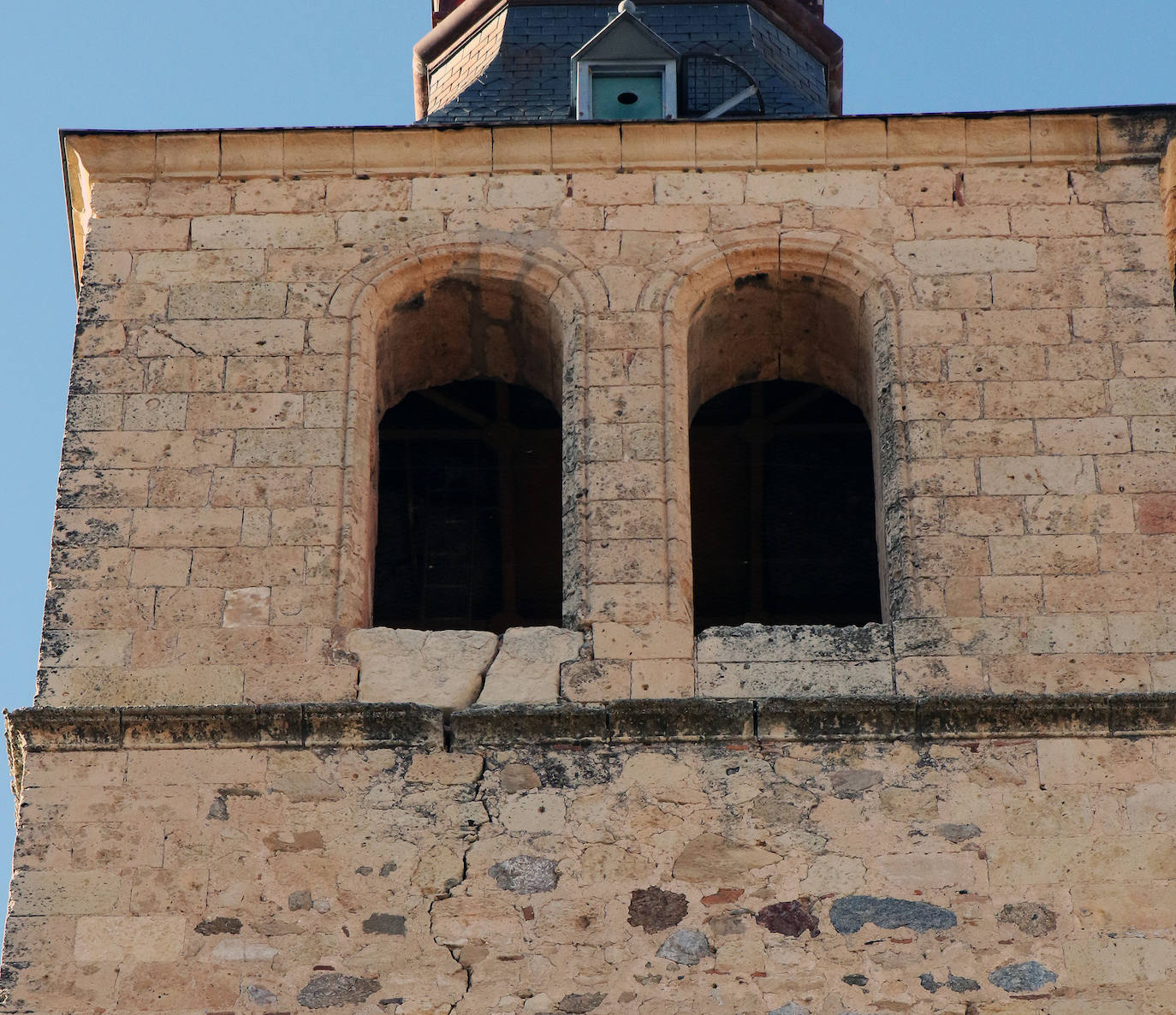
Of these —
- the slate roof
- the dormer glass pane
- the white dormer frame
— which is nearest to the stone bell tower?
the dormer glass pane

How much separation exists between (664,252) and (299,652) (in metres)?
2.69

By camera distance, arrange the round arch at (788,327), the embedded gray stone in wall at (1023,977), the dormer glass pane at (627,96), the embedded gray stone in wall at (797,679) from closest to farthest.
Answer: the embedded gray stone in wall at (1023,977), the embedded gray stone in wall at (797,679), the round arch at (788,327), the dormer glass pane at (627,96)

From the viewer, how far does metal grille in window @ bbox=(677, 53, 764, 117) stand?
15156mm

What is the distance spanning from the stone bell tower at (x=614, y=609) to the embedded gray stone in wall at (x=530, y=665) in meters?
0.03

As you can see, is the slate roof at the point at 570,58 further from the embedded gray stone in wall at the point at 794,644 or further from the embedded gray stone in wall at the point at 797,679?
the embedded gray stone in wall at the point at 797,679

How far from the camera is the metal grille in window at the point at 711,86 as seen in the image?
15.2 metres

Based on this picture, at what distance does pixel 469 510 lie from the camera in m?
15.5

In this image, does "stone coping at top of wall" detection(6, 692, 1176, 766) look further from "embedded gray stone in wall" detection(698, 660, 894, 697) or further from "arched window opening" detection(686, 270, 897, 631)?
"arched window opening" detection(686, 270, 897, 631)

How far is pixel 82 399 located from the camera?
12.2m

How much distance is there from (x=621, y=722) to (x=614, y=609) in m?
0.63

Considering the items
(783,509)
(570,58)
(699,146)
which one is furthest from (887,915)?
(570,58)

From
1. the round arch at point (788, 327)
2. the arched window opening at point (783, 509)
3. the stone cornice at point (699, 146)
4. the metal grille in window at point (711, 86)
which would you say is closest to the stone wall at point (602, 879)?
the round arch at point (788, 327)

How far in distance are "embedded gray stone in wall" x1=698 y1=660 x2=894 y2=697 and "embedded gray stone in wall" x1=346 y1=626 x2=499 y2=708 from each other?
91 centimetres

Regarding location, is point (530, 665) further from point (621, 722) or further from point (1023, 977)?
point (1023, 977)
